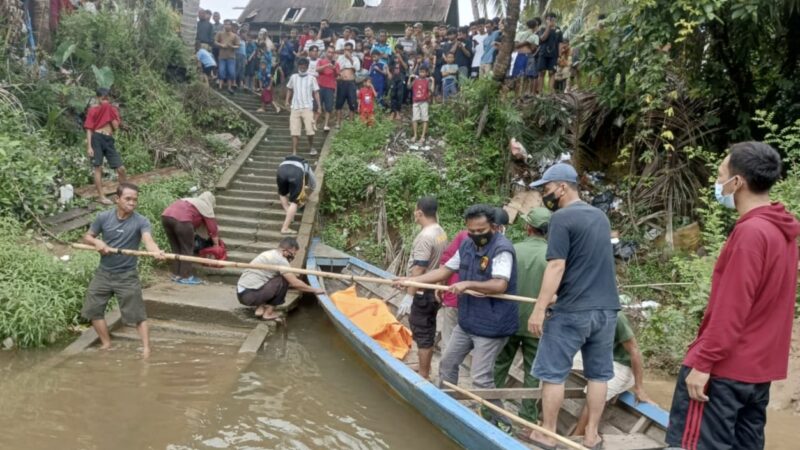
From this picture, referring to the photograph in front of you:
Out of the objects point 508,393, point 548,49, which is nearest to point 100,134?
point 508,393

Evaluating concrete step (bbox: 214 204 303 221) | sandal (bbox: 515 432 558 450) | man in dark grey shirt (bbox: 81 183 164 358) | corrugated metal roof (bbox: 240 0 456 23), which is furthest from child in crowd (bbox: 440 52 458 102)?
sandal (bbox: 515 432 558 450)

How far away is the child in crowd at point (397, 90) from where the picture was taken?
12742mm

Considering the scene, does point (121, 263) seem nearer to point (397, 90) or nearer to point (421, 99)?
point (421, 99)

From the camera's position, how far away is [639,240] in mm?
8812

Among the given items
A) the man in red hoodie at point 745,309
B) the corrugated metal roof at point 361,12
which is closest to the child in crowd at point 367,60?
the corrugated metal roof at point 361,12

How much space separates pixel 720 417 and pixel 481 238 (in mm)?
2058

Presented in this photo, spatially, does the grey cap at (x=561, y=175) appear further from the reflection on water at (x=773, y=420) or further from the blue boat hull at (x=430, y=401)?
the reflection on water at (x=773, y=420)

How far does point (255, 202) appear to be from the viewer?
9898 mm

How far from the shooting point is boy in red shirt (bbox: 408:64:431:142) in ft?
36.6

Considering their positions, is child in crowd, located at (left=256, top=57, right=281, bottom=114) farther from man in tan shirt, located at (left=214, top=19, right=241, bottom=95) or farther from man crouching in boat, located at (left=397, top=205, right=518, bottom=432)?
man crouching in boat, located at (left=397, top=205, right=518, bottom=432)

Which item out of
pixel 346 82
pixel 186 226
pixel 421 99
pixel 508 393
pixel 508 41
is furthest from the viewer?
pixel 346 82

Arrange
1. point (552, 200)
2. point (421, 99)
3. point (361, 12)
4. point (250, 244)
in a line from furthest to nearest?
point (361, 12) < point (421, 99) < point (250, 244) < point (552, 200)

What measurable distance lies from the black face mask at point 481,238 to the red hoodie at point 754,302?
184 cm

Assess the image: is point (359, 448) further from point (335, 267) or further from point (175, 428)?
point (335, 267)
